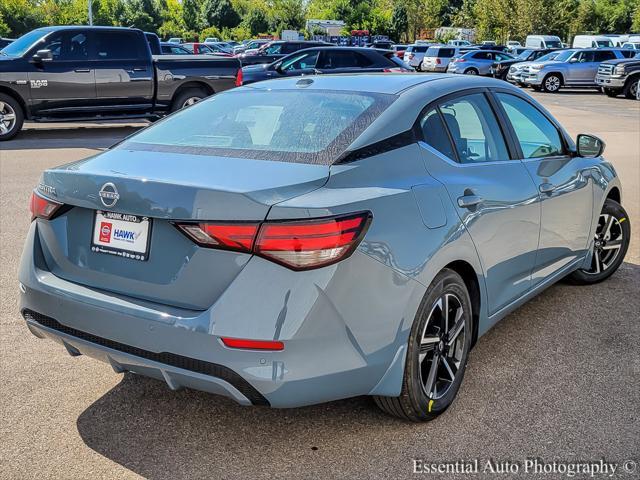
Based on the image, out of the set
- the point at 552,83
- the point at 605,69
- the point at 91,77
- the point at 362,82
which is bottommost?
the point at 552,83

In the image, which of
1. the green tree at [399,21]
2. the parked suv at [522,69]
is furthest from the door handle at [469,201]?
the green tree at [399,21]

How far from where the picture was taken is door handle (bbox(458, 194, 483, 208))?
339cm

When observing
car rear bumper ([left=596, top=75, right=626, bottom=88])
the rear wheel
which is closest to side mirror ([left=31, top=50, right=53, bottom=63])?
car rear bumper ([left=596, top=75, right=626, bottom=88])

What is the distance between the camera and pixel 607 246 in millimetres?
5441

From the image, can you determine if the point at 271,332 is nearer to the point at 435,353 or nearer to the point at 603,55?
the point at 435,353

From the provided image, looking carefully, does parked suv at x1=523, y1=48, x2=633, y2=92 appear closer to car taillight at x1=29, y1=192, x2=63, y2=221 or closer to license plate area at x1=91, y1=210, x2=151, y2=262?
car taillight at x1=29, y1=192, x2=63, y2=221

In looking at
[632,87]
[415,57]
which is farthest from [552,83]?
[415,57]

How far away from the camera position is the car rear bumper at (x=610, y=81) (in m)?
27.2

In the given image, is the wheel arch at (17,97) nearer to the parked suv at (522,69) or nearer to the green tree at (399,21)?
the parked suv at (522,69)

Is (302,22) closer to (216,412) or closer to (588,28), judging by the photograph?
(588,28)

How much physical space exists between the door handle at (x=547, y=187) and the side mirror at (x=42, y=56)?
10806 mm

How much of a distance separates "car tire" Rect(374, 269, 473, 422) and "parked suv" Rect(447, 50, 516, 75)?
1313 inches

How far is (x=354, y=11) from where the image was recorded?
9769 centimetres

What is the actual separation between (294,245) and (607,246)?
3.62m
